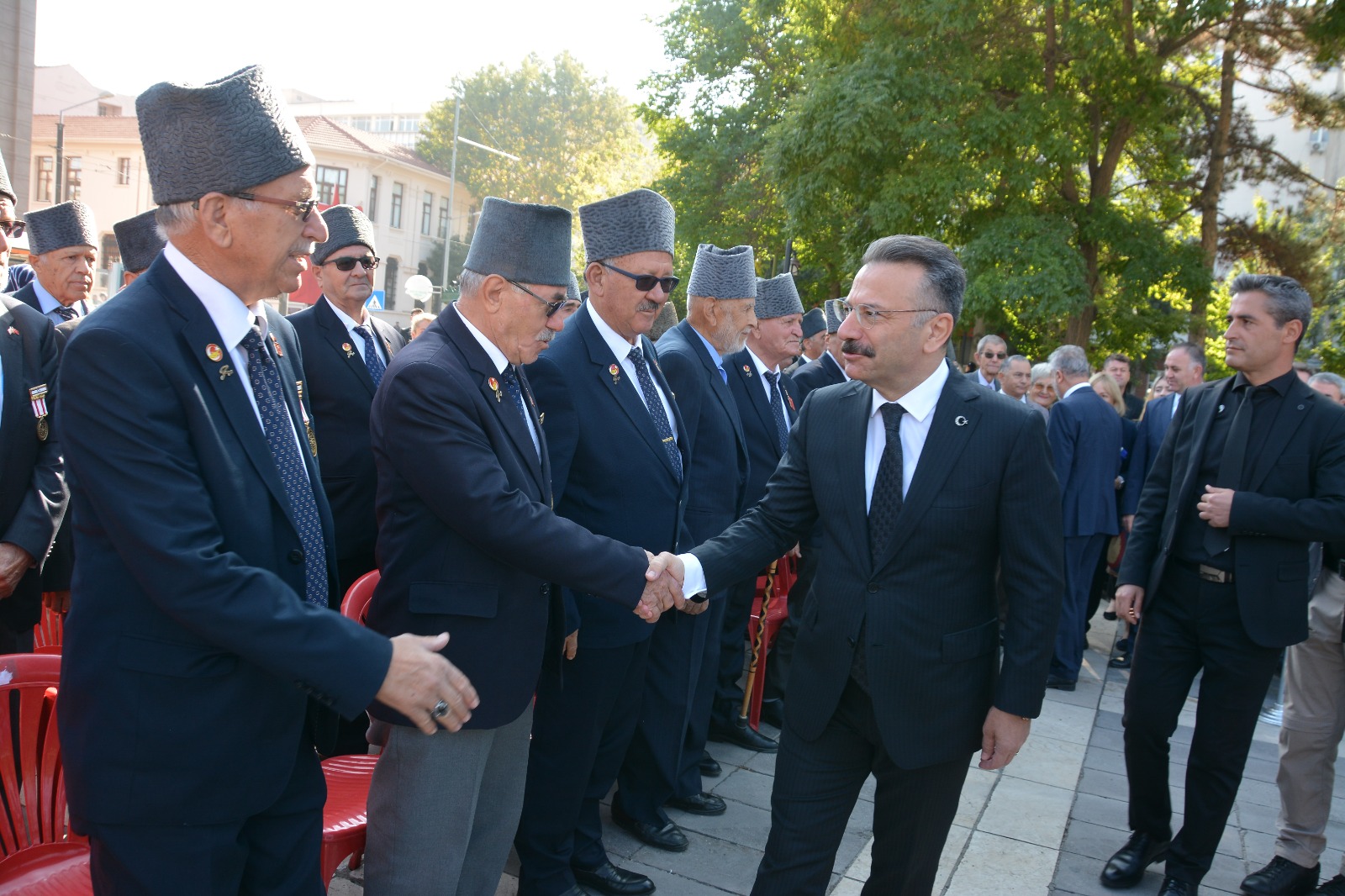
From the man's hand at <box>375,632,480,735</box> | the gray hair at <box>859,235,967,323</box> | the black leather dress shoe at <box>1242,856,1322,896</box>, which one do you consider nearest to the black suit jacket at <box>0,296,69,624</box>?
the man's hand at <box>375,632,480,735</box>

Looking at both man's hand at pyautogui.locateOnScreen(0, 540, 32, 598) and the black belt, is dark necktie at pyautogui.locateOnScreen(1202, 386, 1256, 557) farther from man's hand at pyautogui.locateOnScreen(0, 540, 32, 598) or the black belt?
man's hand at pyautogui.locateOnScreen(0, 540, 32, 598)

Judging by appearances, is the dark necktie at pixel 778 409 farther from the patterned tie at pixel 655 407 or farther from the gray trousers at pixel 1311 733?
the gray trousers at pixel 1311 733

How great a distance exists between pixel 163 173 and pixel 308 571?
2.85 feet

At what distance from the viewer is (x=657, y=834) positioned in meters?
3.98

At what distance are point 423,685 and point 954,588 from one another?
1.44m

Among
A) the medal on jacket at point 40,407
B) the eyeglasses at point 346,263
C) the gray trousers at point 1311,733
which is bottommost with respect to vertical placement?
the gray trousers at point 1311,733

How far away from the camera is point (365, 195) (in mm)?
50031

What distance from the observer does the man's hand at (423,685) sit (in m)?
1.94

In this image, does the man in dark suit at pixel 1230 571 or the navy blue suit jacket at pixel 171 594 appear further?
the man in dark suit at pixel 1230 571

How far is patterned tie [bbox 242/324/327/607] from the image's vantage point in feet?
6.77

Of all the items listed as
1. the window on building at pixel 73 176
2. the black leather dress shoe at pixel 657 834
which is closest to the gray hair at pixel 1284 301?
the black leather dress shoe at pixel 657 834

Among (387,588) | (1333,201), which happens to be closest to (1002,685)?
(387,588)

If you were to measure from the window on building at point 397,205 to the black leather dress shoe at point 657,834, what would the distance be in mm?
52684

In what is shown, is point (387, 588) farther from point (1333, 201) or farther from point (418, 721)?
point (1333, 201)
